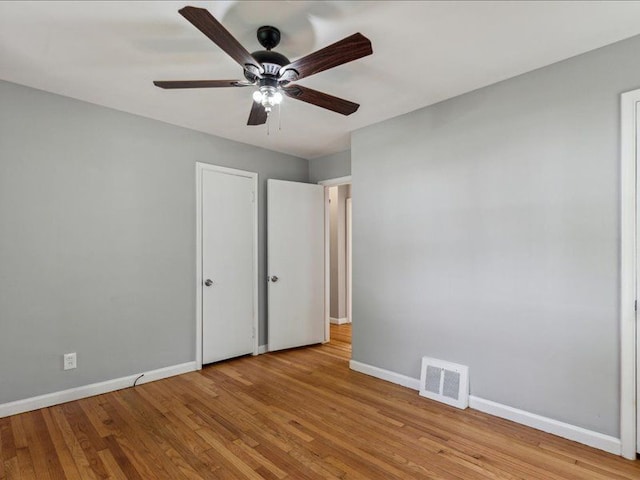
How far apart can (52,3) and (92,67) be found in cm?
66

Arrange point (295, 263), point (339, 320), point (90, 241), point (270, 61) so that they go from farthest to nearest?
1. point (339, 320)
2. point (295, 263)
3. point (90, 241)
4. point (270, 61)

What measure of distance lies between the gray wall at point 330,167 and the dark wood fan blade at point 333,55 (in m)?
2.50

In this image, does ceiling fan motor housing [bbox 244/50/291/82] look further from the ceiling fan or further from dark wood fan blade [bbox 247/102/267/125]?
dark wood fan blade [bbox 247/102/267/125]

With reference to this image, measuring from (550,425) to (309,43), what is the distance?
119 inches

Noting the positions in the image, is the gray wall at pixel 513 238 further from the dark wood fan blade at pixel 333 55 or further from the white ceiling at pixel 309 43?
the dark wood fan blade at pixel 333 55

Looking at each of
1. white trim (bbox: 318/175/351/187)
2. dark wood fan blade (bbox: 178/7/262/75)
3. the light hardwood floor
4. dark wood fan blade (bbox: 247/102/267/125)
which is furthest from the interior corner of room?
dark wood fan blade (bbox: 178/7/262/75)

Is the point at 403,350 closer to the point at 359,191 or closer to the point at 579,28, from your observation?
the point at 359,191

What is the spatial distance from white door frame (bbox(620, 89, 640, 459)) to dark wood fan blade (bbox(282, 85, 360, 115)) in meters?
1.70

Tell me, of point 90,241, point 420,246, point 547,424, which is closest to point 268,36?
point 420,246

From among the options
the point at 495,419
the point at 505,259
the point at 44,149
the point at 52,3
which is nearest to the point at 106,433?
the point at 44,149

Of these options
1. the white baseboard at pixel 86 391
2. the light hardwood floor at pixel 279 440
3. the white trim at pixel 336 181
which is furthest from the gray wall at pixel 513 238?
the white baseboard at pixel 86 391

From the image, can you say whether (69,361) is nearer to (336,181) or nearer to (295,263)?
(295,263)

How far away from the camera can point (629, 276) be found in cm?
210

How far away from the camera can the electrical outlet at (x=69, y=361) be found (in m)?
2.87
